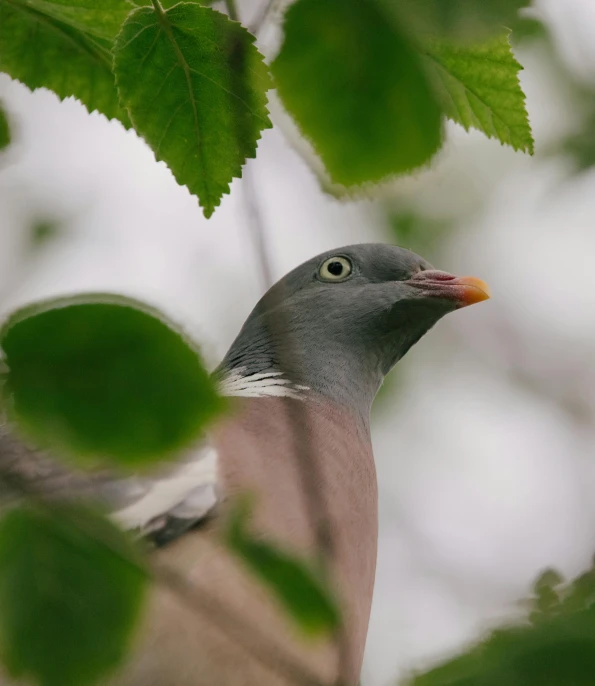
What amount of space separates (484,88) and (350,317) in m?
1.65

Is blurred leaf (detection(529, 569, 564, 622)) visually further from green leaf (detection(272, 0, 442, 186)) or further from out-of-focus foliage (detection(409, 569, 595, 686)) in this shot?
green leaf (detection(272, 0, 442, 186))

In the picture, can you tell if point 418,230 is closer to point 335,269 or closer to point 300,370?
point 335,269

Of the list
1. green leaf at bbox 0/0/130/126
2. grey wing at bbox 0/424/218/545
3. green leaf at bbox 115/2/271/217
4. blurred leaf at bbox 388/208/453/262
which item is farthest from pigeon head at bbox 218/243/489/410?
green leaf at bbox 115/2/271/217

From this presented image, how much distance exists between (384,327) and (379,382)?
0.68ft

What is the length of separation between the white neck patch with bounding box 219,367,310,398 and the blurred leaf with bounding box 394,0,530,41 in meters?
1.54

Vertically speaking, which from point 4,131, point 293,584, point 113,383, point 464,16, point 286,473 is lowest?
point 286,473

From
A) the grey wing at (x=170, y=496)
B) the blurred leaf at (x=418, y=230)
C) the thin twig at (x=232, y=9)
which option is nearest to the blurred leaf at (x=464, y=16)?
the thin twig at (x=232, y=9)

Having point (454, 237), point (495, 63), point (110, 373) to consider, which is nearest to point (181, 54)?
point (495, 63)

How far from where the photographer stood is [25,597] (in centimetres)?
88

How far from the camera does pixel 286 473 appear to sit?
6.86 ft

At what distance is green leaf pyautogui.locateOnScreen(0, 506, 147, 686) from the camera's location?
2.86 ft

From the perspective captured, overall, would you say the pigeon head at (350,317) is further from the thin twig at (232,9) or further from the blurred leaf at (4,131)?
the thin twig at (232,9)

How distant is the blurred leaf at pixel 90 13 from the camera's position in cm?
167

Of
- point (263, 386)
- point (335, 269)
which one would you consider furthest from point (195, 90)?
point (335, 269)
